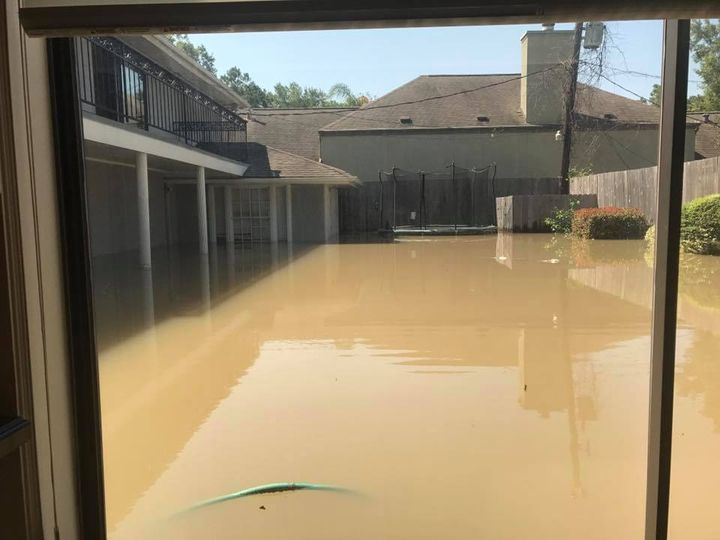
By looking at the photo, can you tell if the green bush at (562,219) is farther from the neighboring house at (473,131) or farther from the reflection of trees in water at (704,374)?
the reflection of trees in water at (704,374)

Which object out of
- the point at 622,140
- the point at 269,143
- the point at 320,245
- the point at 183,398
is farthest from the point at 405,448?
the point at 269,143

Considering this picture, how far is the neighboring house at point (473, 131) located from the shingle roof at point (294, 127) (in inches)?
30.2

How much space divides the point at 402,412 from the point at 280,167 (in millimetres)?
15631

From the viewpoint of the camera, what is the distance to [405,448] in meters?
3.40

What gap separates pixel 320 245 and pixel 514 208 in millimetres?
6667

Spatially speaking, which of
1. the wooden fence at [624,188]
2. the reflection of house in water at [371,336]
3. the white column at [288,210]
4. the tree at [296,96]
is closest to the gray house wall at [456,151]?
the wooden fence at [624,188]

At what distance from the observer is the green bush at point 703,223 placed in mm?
10039

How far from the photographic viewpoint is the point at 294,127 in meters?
25.7

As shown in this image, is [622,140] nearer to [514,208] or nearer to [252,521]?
[514,208]

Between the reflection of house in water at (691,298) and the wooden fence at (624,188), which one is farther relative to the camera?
the wooden fence at (624,188)

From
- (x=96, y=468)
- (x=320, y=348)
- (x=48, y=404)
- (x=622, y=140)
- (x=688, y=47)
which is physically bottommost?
(x=320, y=348)

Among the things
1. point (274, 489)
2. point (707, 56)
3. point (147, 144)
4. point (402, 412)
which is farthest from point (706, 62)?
point (147, 144)

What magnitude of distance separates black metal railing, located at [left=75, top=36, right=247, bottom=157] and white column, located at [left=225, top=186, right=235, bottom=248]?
1176 millimetres

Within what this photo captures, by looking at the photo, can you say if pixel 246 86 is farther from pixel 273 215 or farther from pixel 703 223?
pixel 703 223
